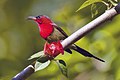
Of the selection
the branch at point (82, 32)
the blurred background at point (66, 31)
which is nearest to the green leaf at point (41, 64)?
the branch at point (82, 32)

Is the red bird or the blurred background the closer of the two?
the red bird

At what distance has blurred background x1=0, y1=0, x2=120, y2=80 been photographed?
1078 millimetres

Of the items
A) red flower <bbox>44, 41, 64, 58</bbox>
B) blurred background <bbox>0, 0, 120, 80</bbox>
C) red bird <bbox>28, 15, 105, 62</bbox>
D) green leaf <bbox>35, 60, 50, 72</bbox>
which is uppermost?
red bird <bbox>28, 15, 105, 62</bbox>

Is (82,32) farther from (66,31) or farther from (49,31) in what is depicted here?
(66,31)

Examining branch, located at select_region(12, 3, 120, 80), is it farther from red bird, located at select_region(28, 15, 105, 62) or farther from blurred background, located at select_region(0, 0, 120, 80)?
blurred background, located at select_region(0, 0, 120, 80)

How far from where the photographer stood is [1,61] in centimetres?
120

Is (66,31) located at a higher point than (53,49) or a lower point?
lower

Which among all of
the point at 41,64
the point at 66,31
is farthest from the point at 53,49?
the point at 66,31

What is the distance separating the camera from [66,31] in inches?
35.8

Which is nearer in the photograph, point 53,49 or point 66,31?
point 53,49

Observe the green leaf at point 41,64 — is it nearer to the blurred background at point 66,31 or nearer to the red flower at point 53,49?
the red flower at point 53,49

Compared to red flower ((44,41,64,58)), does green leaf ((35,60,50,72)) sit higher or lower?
lower

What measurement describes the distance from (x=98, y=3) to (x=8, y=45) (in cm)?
81

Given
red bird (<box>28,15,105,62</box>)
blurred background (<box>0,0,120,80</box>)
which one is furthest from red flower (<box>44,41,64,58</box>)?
blurred background (<box>0,0,120,80</box>)
